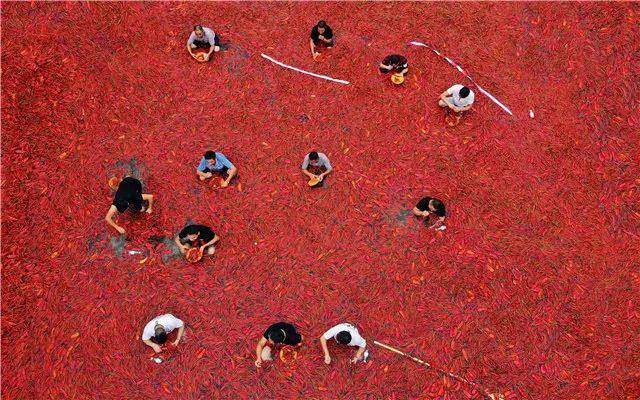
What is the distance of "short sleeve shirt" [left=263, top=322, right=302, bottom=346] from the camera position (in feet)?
23.7

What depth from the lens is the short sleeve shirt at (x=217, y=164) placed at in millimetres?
8562

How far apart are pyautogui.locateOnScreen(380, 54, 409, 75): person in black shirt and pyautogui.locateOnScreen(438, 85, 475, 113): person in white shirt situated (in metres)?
1.12

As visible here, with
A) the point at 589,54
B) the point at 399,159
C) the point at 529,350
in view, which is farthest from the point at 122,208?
the point at 589,54

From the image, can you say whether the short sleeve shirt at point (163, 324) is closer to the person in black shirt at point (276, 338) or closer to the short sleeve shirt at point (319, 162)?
the person in black shirt at point (276, 338)

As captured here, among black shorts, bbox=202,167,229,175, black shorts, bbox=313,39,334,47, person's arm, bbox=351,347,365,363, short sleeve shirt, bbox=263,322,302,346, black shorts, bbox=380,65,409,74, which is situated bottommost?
person's arm, bbox=351,347,365,363

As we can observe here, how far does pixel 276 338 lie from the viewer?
23.3 feet

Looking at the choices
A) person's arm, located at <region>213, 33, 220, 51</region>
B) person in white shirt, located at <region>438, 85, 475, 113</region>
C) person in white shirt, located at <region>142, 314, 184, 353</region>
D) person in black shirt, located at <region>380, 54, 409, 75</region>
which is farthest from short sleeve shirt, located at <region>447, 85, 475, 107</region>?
person in white shirt, located at <region>142, 314, 184, 353</region>

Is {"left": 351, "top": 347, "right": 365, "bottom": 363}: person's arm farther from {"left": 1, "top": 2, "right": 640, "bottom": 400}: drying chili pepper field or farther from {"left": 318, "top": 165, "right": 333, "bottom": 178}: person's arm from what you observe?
{"left": 318, "top": 165, "right": 333, "bottom": 178}: person's arm

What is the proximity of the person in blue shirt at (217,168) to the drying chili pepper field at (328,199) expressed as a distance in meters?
0.25

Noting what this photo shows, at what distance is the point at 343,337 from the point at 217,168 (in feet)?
13.5

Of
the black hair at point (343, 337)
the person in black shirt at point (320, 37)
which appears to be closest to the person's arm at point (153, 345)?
the black hair at point (343, 337)

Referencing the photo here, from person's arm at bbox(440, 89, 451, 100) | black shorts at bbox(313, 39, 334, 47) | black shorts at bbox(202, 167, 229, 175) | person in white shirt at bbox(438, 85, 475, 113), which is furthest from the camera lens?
black shorts at bbox(313, 39, 334, 47)

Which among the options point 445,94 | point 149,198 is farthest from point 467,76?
point 149,198

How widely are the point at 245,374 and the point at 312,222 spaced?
3079 mm
